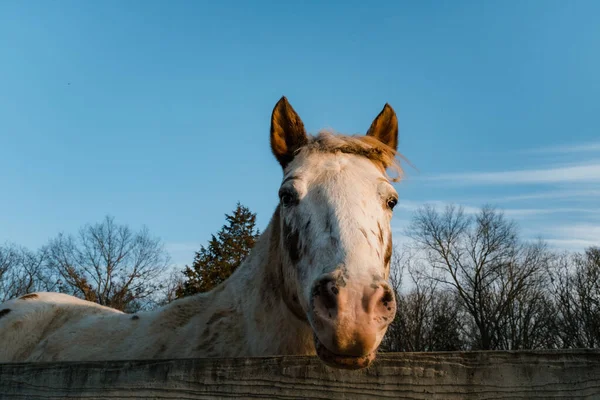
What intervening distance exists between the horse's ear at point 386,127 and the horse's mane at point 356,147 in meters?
0.35

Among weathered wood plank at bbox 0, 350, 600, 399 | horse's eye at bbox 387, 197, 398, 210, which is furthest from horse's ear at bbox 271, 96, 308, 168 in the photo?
weathered wood plank at bbox 0, 350, 600, 399

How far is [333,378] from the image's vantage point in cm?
163

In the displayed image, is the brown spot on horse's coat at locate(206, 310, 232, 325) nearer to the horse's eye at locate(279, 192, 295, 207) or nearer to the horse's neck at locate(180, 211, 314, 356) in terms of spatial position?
the horse's neck at locate(180, 211, 314, 356)

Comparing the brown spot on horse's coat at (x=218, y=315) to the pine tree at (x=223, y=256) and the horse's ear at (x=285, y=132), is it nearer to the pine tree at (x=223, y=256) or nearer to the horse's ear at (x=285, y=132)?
the horse's ear at (x=285, y=132)

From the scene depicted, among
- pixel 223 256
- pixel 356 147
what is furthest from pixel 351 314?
pixel 223 256

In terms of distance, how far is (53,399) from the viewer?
209 cm

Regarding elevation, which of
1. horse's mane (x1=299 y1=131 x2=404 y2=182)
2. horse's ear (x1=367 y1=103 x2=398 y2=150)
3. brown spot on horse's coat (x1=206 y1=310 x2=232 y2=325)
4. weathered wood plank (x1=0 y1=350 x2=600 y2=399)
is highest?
horse's ear (x1=367 y1=103 x2=398 y2=150)

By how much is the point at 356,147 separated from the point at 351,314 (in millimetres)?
1904

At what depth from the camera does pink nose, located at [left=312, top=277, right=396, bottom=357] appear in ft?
6.39

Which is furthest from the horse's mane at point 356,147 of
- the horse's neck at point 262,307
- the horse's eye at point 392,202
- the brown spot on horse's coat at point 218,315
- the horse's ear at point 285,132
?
the brown spot on horse's coat at point 218,315

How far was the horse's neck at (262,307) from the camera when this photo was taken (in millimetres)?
3162

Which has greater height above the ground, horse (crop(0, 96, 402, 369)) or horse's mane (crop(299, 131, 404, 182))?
horse's mane (crop(299, 131, 404, 182))

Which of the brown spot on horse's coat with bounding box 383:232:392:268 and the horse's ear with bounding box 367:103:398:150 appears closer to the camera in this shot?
the brown spot on horse's coat with bounding box 383:232:392:268

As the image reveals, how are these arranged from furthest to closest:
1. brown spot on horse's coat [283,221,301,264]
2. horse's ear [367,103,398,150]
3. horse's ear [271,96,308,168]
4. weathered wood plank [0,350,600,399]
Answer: horse's ear [367,103,398,150]
horse's ear [271,96,308,168]
brown spot on horse's coat [283,221,301,264]
weathered wood plank [0,350,600,399]
